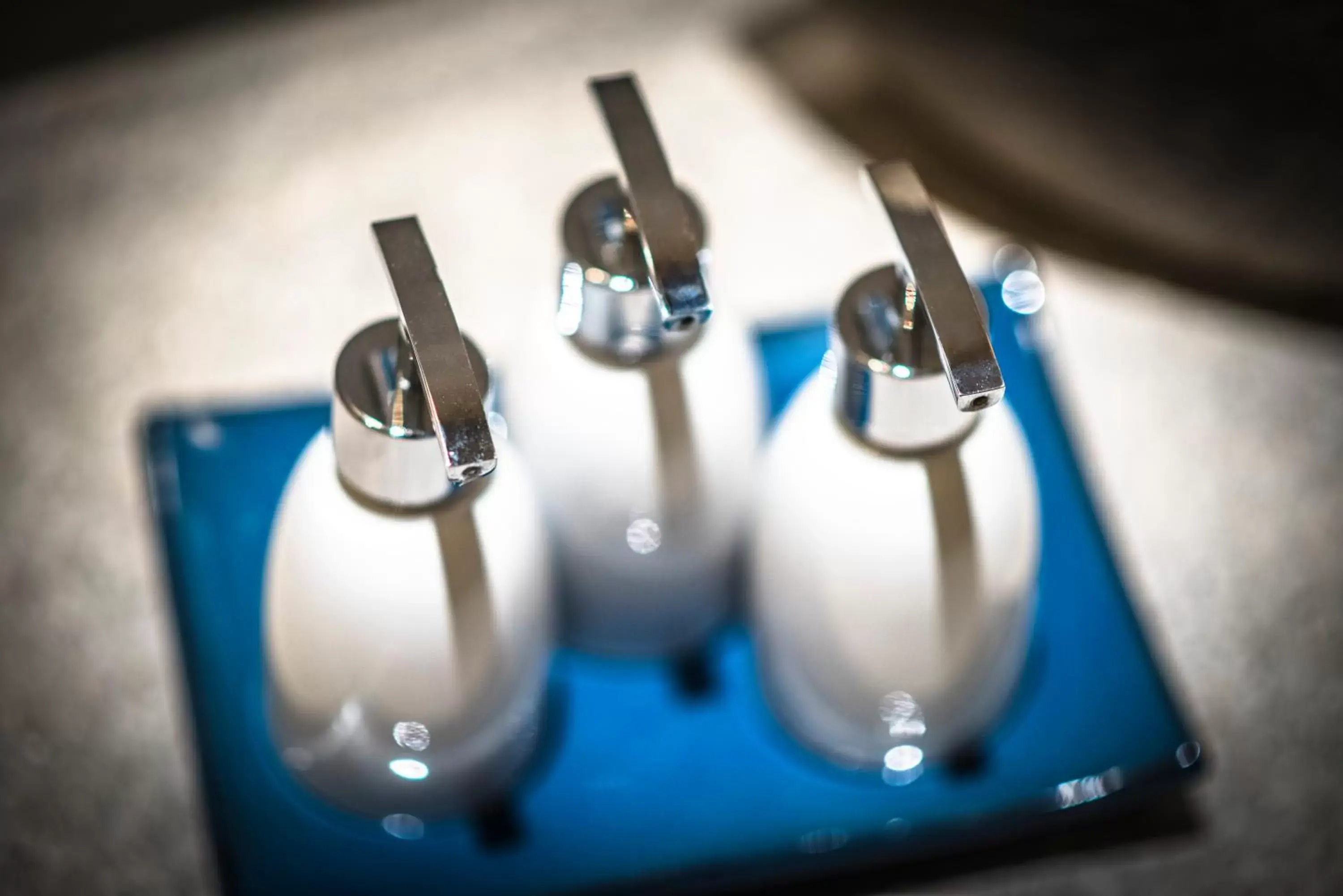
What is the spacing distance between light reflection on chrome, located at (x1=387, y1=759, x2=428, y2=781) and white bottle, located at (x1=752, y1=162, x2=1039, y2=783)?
104 mm

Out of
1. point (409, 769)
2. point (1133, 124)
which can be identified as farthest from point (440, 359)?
point (1133, 124)

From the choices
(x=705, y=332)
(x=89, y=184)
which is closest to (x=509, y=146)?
(x=89, y=184)

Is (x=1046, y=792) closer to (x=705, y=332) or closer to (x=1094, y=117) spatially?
(x=705, y=332)


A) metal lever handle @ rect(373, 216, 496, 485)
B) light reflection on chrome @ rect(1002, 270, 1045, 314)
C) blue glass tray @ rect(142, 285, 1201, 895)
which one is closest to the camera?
metal lever handle @ rect(373, 216, 496, 485)

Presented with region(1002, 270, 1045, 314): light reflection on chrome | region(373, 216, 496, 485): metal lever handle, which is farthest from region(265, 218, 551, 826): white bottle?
region(1002, 270, 1045, 314): light reflection on chrome

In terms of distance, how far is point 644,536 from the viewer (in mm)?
419

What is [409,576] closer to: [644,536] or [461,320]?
[644,536]

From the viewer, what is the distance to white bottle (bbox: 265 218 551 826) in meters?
0.35

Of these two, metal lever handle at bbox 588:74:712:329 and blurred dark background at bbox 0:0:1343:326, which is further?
blurred dark background at bbox 0:0:1343:326

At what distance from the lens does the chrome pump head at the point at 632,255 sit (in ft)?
1.14

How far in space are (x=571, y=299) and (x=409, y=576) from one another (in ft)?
0.27

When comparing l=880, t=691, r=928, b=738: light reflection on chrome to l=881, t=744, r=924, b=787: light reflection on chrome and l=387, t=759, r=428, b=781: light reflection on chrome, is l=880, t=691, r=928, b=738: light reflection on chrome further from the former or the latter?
l=387, t=759, r=428, b=781: light reflection on chrome

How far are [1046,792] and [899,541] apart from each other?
115 mm

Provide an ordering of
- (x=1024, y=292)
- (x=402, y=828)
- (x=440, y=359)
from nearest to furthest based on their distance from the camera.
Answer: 1. (x=440, y=359)
2. (x=402, y=828)
3. (x=1024, y=292)
